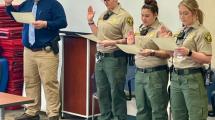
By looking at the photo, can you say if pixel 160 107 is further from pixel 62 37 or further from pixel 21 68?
pixel 21 68

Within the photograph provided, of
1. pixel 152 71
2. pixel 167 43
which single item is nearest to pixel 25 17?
pixel 152 71

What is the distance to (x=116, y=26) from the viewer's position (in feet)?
13.6

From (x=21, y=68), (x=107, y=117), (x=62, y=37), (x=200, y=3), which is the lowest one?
(x=107, y=117)

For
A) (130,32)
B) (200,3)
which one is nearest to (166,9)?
(200,3)

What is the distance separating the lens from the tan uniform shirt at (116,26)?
163 inches

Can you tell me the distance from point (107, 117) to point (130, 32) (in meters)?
0.99

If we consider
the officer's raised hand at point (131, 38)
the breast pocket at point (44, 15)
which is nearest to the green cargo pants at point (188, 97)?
the officer's raised hand at point (131, 38)

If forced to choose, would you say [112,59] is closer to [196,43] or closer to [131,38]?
[131,38]

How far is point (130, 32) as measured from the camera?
394cm

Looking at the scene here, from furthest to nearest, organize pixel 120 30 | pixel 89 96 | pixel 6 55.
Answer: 1. pixel 6 55
2. pixel 89 96
3. pixel 120 30

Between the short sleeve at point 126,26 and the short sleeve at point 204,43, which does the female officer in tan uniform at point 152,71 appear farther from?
the short sleeve at point 204,43

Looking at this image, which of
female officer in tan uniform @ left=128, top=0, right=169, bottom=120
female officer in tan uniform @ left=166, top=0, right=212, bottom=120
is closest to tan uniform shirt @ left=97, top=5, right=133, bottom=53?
female officer in tan uniform @ left=128, top=0, right=169, bottom=120

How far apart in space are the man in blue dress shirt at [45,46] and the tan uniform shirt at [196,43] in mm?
1723

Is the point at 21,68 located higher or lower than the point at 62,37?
lower
